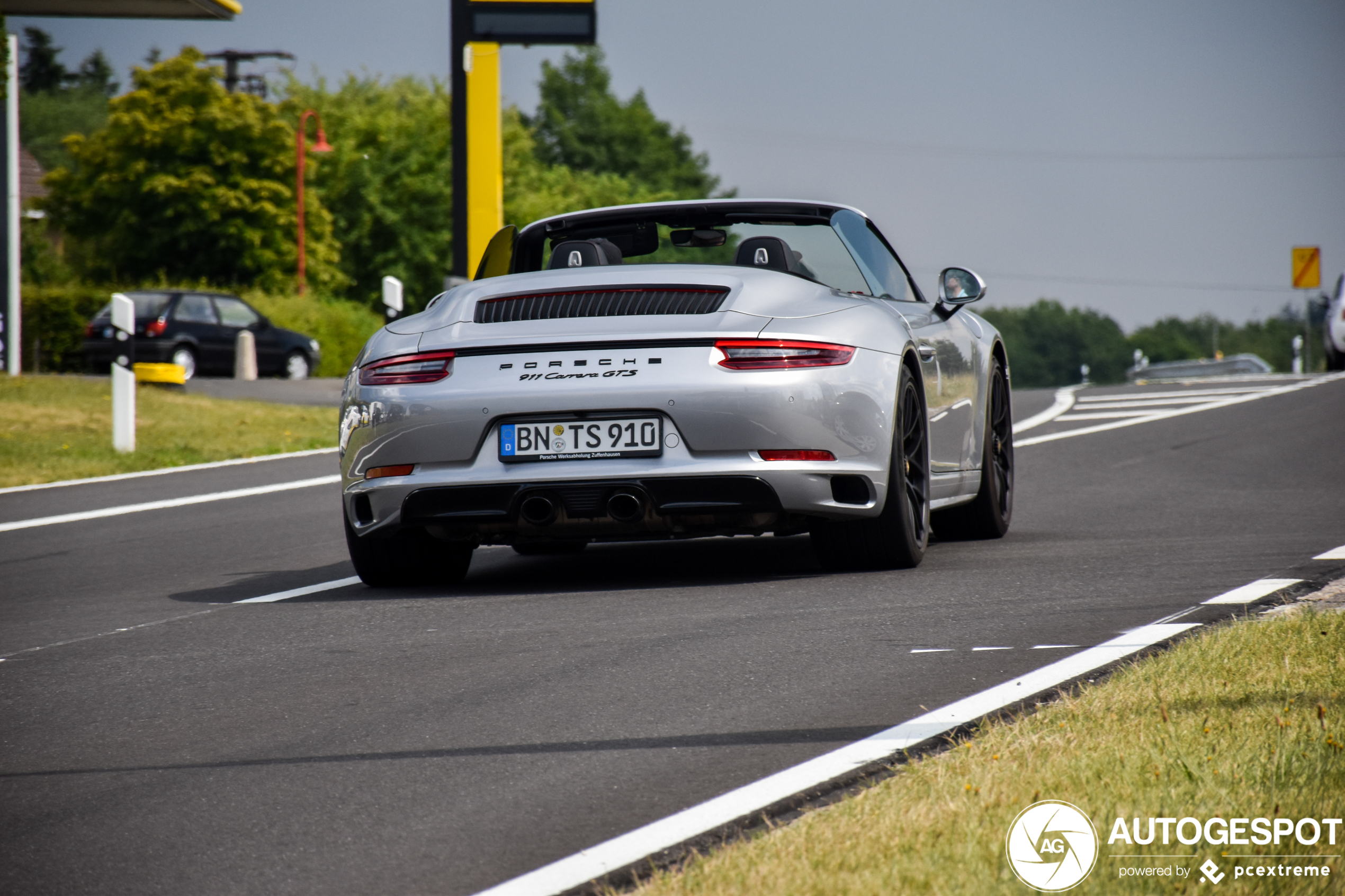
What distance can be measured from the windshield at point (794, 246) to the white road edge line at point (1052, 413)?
904cm

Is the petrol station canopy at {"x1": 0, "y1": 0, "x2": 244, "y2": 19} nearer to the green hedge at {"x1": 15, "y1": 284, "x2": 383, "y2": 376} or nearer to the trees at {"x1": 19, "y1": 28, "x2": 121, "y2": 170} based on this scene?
the green hedge at {"x1": 15, "y1": 284, "x2": 383, "y2": 376}

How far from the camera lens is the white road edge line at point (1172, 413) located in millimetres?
15156

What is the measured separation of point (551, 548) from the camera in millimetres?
8250

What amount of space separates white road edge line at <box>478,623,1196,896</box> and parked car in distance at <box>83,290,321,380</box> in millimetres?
29975

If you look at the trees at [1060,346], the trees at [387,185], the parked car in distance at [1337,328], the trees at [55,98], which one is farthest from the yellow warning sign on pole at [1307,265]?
the trees at [1060,346]

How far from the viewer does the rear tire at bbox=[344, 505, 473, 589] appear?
7.00 m

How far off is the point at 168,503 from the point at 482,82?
10997mm

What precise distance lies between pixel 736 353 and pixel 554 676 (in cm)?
170

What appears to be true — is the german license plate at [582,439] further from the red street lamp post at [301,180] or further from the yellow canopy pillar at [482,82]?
the red street lamp post at [301,180]

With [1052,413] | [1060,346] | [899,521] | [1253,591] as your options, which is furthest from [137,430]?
[1060,346]

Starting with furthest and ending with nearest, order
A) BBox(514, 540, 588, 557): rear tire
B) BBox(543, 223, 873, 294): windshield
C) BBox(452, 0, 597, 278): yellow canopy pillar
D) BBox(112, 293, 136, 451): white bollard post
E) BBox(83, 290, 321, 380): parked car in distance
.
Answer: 1. BBox(83, 290, 321, 380): parked car in distance
2. BBox(452, 0, 597, 278): yellow canopy pillar
3. BBox(112, 293, 136, 451): white bollard post
4. BBox(514, 540, 588, 557): rear tire
5. BBox(543, 223, 873, 294): windshield

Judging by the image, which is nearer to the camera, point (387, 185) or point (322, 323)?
point (322, 323)

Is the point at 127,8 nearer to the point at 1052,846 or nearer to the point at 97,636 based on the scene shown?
the point at 97,636

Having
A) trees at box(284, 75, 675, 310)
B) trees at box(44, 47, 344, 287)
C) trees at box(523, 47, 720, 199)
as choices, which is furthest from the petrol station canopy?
trees at box(523, 47, 720, 199)
